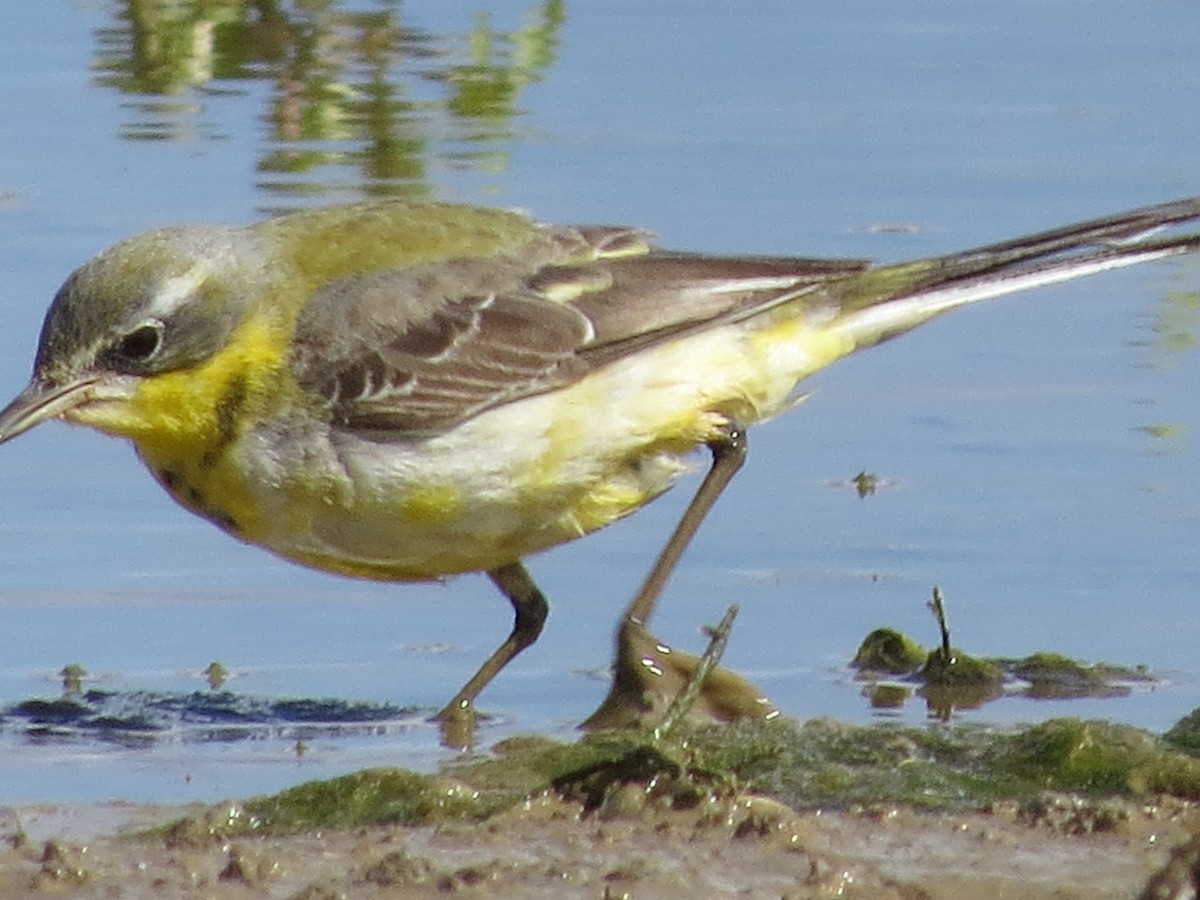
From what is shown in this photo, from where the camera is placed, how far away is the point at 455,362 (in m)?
9.37

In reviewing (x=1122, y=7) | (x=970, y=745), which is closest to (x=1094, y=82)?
(x=1122, y=7)

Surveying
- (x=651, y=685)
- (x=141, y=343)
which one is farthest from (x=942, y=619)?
(x=141, y=343)

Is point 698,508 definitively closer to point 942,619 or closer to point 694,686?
point 942,619

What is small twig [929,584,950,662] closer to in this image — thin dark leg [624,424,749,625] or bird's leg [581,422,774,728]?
bird's leg [581,422,774,728]

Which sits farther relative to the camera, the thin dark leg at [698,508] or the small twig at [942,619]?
the thin dark leg at [698,508]

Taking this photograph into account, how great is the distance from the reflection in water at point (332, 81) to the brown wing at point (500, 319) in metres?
3.71

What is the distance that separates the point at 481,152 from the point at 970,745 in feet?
21.0

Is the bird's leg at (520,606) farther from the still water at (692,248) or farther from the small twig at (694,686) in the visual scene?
the small twig at (694,686)

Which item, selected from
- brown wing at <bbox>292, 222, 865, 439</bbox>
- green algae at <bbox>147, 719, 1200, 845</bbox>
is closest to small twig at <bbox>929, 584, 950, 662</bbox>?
green algae at <bbox>147, 719, 1200, 845</bbox>

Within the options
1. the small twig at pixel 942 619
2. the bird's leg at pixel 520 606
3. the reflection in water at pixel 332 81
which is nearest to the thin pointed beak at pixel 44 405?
the bird's leg at pixel 520 606

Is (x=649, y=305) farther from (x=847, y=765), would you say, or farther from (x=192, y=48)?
(x=192, y=48)

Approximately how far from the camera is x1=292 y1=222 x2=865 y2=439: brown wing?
9.16 metres

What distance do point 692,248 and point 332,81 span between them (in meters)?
3.56

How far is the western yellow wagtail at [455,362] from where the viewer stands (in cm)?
897
